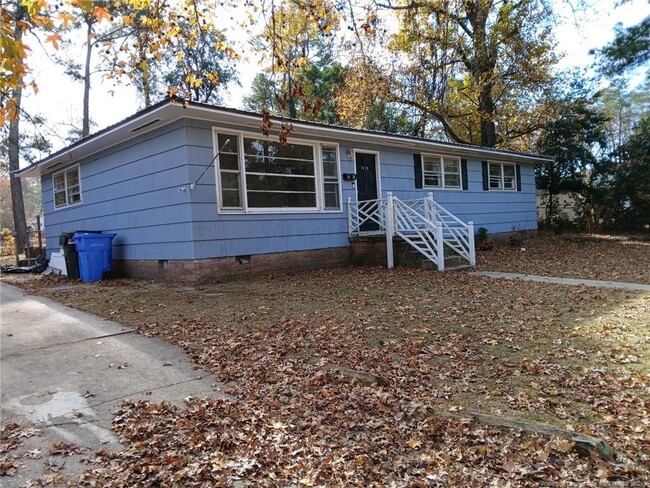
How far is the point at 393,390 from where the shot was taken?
345cm

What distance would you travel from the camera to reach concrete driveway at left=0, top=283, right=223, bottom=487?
2.71m

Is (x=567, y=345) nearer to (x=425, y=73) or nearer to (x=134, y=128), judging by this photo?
(x=134, y=128)

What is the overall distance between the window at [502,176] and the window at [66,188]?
12.5 meters

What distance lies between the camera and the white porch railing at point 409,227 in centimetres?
955

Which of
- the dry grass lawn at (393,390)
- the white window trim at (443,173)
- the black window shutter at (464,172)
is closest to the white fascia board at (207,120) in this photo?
the white window trim at (443,173)

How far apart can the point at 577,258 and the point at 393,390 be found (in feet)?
32.2

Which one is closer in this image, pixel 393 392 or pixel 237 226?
pixel 393 392

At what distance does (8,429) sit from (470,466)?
2835 mm

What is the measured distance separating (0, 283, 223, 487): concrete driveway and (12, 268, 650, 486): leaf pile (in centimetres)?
18

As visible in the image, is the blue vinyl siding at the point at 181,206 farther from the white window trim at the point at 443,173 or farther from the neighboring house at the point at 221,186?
the white window trim at the point at 443,173

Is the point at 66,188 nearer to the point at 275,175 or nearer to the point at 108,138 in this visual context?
the point at 108,138

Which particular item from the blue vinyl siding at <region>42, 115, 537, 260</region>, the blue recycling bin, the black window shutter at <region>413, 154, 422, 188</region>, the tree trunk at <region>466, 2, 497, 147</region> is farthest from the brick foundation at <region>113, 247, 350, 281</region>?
the tree trunk at <region>466, 2, 497, 147</region>

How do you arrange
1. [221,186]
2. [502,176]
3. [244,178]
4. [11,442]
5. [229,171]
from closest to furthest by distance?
1. [11,442]
2. [221,186]
3. [229,171]
4. [244,178]
5. [502,176]

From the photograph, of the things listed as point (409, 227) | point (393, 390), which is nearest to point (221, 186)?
point (409, 227)
